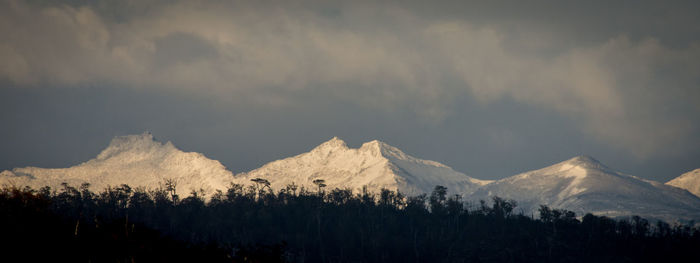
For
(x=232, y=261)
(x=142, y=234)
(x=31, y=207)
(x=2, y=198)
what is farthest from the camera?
(x=2, y=198)

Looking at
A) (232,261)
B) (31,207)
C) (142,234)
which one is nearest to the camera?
(232,261)

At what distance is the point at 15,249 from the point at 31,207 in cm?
2156

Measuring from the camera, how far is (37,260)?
123 meters

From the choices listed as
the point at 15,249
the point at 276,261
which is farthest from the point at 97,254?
the point at 276,261

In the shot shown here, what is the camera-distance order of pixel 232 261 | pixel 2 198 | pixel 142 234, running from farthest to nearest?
1. pixel 2 198
2. pixel 142 234
3. pixel 232 261

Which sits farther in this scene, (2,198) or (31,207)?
(2,198)

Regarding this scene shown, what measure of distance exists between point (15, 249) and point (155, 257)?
28.5 m

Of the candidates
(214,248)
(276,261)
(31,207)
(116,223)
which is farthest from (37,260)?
(276,261)

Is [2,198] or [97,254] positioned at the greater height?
[2,198]

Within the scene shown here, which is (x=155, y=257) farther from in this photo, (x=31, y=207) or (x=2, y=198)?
(x=2, y=198)

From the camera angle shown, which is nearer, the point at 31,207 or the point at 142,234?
the point at 142,234

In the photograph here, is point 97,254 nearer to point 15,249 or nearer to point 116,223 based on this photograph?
point 116,223

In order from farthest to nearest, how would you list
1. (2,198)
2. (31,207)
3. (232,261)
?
(2,198) < (31,207) < (232,261)

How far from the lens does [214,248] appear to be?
128m
